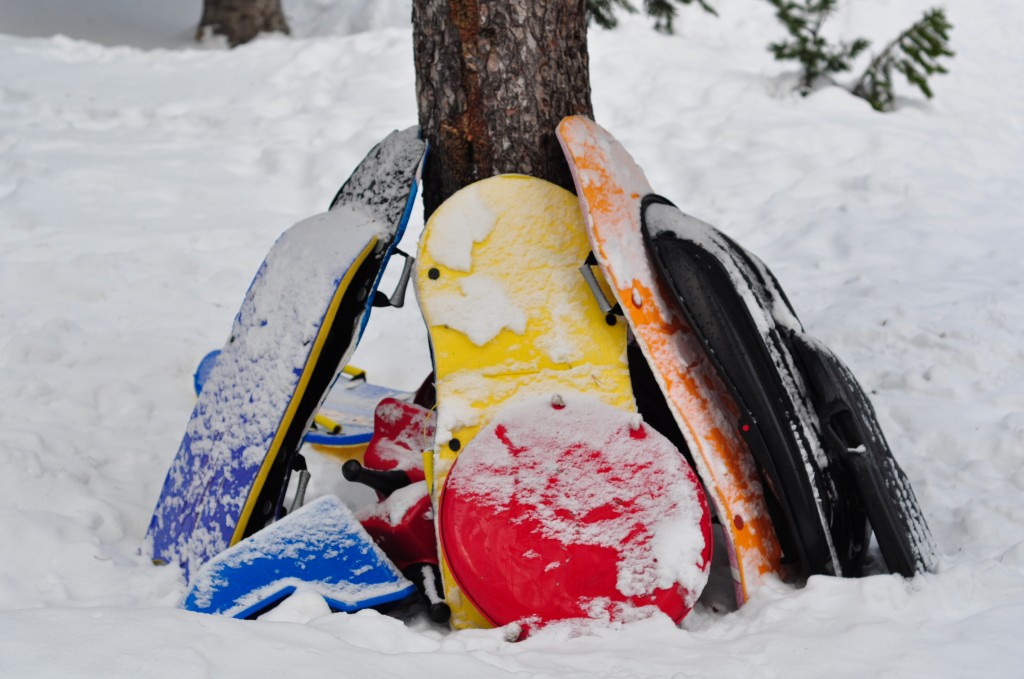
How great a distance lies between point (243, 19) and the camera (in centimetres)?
803

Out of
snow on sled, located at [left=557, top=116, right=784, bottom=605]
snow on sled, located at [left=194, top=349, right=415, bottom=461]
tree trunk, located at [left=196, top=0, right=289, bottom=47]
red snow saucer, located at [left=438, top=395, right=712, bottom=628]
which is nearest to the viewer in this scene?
red snow saucer, located at [left=438, top=395, right=712, bottom=628]

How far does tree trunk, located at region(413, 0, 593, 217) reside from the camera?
91.0 inches

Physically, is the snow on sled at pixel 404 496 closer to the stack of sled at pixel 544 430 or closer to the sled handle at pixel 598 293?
the stack of sled at pixel 544 430

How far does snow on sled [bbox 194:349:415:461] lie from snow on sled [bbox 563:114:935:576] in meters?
1.04

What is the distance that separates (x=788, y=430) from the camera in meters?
1.94

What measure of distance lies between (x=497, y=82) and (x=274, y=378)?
34.1 inches

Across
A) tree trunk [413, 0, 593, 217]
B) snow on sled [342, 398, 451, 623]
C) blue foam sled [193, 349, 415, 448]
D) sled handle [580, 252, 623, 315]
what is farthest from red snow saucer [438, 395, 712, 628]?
blue foam sled [193, 349, 415, 448]

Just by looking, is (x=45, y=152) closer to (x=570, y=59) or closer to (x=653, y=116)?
(x=653, y=116)

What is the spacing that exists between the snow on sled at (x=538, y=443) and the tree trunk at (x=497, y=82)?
0.15 metres

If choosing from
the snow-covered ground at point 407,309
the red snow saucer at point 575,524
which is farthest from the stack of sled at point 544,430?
the snow-covered ground at point 407,309

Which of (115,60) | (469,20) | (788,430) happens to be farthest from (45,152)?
(788,430)

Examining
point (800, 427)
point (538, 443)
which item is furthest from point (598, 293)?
point (800, 427)

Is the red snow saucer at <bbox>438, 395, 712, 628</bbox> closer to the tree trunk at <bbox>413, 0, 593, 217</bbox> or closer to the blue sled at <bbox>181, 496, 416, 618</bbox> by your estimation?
the blue sled at <bbox>181, 496, 416, 618</bbox>

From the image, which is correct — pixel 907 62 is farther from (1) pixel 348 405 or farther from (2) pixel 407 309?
(1) pixel 348 405
